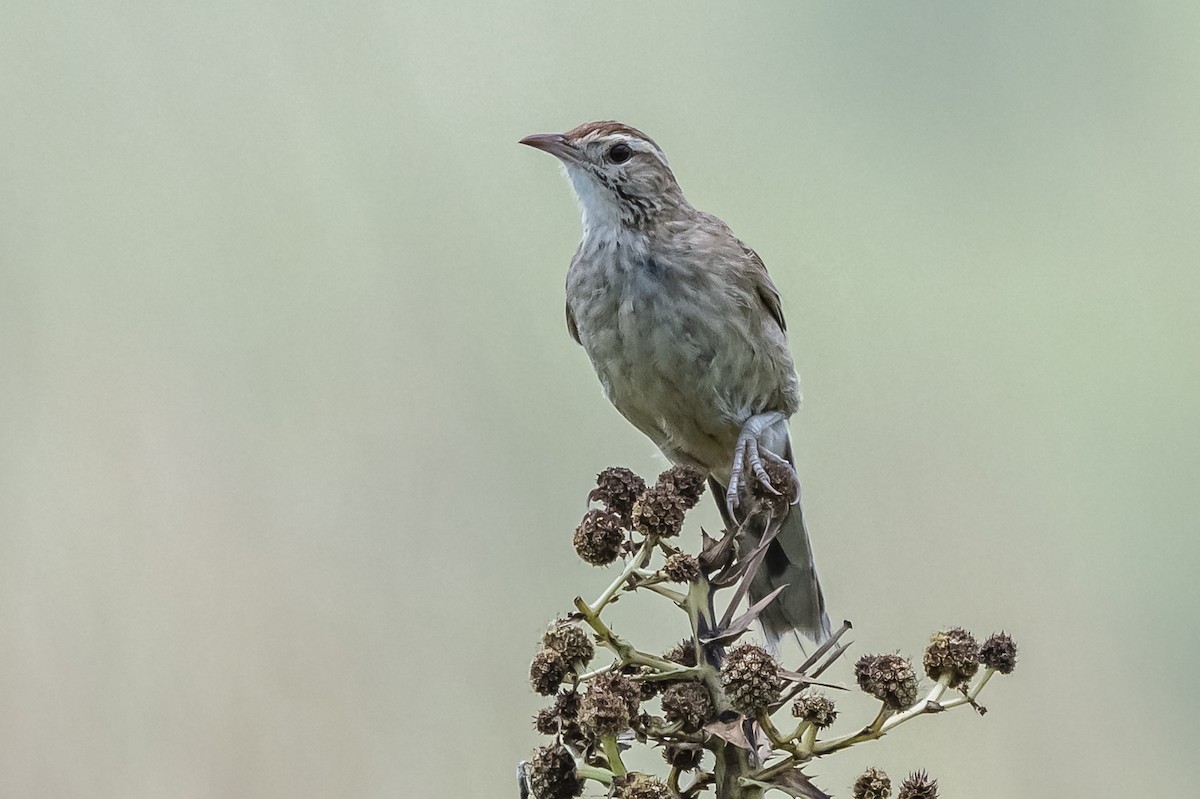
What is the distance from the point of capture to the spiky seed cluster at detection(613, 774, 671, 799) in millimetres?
1553

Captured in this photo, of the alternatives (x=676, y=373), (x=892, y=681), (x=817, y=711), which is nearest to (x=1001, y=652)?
(x=892, y=681)

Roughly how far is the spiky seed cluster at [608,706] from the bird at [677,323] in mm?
1647

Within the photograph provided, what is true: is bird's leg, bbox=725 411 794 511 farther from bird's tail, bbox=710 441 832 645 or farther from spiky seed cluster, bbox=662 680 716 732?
spiky seed cluster, bbox=662 680 716 732

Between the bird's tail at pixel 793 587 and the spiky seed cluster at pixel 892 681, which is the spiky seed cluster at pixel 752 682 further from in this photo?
the bird's tail at pixel 793 587

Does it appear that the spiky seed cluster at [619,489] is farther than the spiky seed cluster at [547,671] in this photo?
Yes

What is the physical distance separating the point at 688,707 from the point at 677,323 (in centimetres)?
182

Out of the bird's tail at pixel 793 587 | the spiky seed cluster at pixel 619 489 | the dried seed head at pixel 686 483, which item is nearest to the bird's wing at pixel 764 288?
the bird's tail at pixel 793 587

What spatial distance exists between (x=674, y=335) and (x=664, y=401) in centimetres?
20

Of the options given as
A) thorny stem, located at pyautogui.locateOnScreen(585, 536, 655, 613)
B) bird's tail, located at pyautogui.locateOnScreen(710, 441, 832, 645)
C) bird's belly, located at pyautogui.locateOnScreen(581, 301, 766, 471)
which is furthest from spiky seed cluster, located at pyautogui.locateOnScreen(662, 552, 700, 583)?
bird's tail, located at pyautogui.locateOnScreen(710, 441, 832, 645)

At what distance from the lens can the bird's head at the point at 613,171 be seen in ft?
11.8

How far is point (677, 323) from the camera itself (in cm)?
341

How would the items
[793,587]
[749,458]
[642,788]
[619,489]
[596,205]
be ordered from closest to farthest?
[642,788] < [619,489] < [749,458] < [596,205] < [793,587]

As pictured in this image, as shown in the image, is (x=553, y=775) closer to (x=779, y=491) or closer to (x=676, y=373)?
(x=779, y=491)

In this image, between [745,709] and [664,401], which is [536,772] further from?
[664,401]
